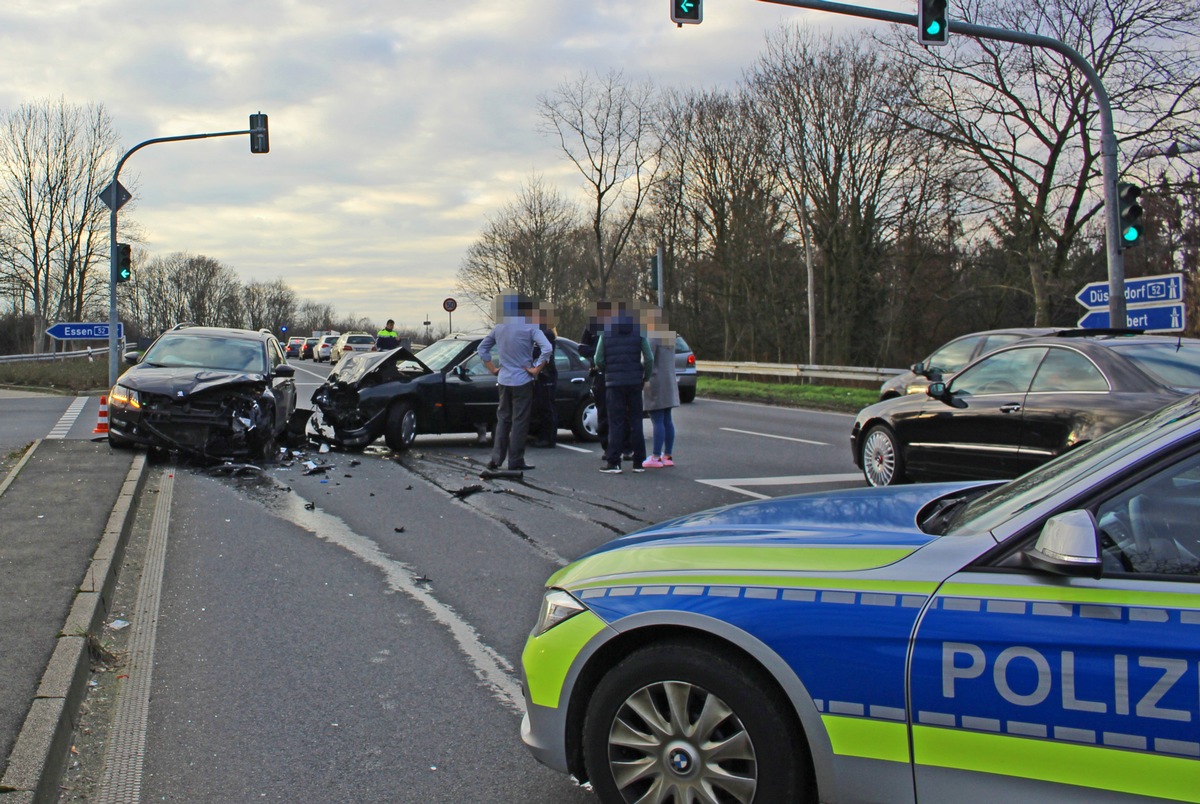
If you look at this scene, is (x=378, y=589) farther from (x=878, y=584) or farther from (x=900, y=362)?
(x=900, y=362)

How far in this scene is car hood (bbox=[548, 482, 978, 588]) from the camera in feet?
9.05

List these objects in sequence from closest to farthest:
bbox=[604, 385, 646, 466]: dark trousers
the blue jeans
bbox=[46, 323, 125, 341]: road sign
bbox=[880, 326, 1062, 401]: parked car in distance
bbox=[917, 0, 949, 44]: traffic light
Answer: bbox=[604, 385, 646, 466]: dark trousers < the blue jeans < bbox=[880, 326, 1062, 401]: parked car in distance < bbox=[917, 0, 949, 44]: traffic light < bbox=[46, 323, 125, 341]: road sign

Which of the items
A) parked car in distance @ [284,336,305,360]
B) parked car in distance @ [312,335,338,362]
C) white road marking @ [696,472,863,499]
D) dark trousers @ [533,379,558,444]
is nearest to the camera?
white road marking @ [696,472,863,499]

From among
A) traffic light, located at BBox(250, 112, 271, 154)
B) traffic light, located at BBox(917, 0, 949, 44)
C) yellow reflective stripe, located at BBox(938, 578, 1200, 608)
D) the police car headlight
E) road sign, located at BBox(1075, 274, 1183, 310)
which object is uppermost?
traffic light, located at BBox(250, 112, 271, 154)

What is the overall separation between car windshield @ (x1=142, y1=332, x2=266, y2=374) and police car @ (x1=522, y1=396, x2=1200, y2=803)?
1006 cm

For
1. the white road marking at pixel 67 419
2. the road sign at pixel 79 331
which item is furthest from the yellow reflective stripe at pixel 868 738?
the road sign at pixel 79 331

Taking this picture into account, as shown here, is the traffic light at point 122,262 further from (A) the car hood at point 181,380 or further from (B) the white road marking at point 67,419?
(A) the car hood at point 181,380

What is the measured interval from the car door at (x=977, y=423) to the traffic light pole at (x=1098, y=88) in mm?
6117

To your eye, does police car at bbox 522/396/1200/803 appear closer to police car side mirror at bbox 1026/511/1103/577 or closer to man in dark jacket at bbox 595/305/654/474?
police car side mirror at bbox 1026/511/1103/577

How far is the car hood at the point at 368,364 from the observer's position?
40.5ft

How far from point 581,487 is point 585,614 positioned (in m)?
6.84

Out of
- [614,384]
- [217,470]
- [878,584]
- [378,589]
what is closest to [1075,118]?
[614,384]

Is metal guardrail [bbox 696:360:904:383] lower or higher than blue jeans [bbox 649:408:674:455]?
higher

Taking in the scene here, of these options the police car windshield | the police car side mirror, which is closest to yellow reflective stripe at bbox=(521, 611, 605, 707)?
the police car windshield
